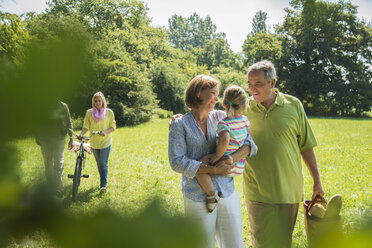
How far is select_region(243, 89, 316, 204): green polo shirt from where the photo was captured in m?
2.21

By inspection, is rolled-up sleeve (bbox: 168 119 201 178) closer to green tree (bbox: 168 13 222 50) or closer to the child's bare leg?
the child's bare leg

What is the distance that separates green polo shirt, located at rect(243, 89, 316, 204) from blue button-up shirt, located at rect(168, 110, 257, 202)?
342 millimetres

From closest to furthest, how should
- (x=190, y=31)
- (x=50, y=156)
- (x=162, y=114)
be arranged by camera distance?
(x=50, y=156) → (x=162, y=114) → (x=190, y=31)

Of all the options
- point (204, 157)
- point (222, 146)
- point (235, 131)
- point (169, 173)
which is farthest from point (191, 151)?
point (169, 173)

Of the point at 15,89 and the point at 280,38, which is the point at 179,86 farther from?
the point at 15,89

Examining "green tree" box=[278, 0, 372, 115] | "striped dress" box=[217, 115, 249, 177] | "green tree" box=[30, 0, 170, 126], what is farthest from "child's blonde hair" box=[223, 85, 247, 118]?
"green tree" box=[278, 0, 372, 115]

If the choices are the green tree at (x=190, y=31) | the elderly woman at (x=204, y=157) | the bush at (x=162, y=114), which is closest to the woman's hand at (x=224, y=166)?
the elderly woman at (x=204, y=157)

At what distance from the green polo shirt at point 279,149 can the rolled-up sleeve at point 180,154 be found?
2.30 ft

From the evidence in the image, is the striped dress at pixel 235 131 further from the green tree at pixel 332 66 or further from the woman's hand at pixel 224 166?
the green tree at pixel 332 66

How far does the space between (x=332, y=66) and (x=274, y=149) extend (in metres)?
29.4

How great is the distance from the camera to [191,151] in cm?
200

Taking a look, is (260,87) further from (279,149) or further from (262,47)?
(262,47)

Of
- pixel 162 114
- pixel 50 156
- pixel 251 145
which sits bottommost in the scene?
pixel 162 114

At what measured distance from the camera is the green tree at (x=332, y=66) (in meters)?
25.9
